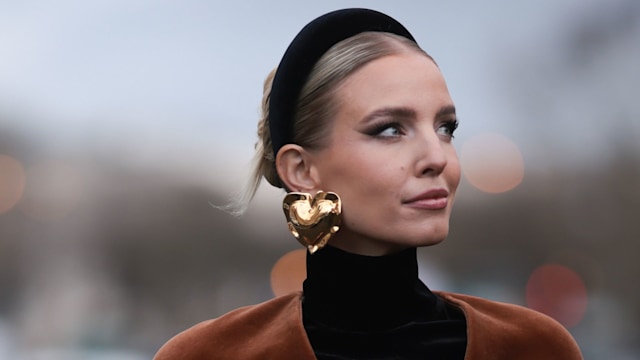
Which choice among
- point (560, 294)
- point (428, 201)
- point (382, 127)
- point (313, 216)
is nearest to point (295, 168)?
point (313, 216)

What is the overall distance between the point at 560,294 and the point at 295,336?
13463 mm

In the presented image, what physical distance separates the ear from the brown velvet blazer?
318 mm

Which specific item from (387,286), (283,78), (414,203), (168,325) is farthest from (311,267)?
(168,325)

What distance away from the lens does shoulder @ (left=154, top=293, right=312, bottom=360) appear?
194cm

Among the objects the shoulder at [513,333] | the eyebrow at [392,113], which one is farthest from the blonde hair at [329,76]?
the shoulder at [513,333]

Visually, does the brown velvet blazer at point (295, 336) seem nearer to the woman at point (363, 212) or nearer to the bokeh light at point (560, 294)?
the woman at point (363, 212)

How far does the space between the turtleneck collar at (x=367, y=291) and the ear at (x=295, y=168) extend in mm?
180

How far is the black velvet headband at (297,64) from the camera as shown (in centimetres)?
202

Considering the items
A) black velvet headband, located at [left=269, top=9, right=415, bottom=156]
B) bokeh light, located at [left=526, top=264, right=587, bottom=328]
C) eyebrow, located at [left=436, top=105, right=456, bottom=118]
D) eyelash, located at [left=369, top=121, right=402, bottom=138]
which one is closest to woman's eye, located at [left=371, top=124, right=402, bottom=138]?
eyelash, located at [left=369, top=121, right=402, bottom=138]

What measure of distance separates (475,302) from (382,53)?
2.45 feet

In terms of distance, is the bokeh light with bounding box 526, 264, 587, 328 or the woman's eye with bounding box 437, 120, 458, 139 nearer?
the woman's eye with bounding box 437, 120, 458, 139

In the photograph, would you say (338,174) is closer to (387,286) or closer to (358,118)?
(358,118)

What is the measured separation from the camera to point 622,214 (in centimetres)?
1509

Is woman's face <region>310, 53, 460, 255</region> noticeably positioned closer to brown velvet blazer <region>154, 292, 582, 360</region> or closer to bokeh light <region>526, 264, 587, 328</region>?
brown velvet blazer <region>154, 292, 582, 360</region>
